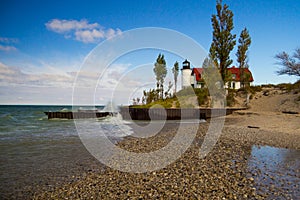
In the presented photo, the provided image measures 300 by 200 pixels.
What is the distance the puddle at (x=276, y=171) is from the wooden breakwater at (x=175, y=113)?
64.7 feet

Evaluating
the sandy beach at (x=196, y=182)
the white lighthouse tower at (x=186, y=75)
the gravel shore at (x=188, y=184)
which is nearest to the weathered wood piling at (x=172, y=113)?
the sandy beach at (x=196, y=182)

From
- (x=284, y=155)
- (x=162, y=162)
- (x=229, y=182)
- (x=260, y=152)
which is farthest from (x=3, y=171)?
(x=284, y=155)

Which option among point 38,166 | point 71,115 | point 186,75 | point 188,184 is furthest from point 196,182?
point 186,75

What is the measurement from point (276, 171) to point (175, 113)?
2480 centimetres

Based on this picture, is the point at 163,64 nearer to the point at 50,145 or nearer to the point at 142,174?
the point at 50,145

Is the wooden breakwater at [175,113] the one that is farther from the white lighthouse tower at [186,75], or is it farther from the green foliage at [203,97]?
the white lighthouse tower at [186,75]

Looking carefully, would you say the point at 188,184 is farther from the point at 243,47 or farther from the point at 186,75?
the point at 186,75

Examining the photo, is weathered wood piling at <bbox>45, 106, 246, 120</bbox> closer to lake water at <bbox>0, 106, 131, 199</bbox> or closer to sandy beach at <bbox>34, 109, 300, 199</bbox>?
lake water at <bbox>0, 106, 131, 199</bbox>

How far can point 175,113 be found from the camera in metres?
32.7

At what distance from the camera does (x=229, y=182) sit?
6.84 metres

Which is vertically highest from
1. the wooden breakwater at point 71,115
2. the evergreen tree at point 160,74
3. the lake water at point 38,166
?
the evergreen tree at point 160,74

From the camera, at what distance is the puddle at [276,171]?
6.26m

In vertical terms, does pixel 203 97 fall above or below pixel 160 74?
below

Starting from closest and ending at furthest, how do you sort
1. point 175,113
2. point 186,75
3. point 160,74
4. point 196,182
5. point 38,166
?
point 196,182 → point 38,166 → point 175,113 → point 160,74 → point 186,75
